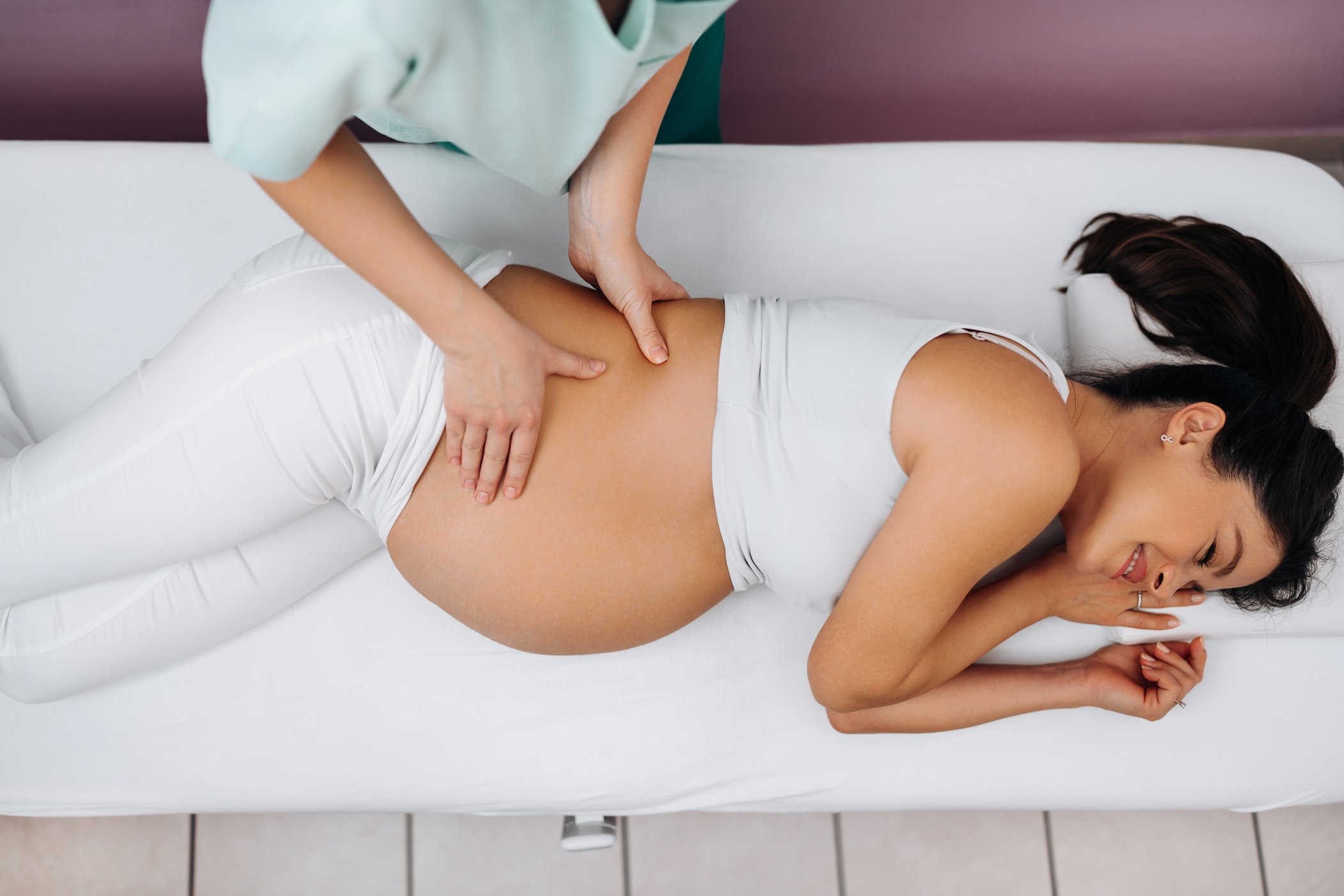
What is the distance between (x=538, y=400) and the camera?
902 mm

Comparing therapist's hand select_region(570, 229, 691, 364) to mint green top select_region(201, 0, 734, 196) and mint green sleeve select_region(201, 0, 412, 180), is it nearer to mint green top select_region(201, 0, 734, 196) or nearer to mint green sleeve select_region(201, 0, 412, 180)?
mint green top select_region(201, 0, 734, 196)

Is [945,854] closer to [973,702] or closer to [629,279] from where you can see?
[973,702]

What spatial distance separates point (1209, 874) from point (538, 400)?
1.59m

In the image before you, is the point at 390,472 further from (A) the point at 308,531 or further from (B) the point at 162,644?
(B) the point at 162,644

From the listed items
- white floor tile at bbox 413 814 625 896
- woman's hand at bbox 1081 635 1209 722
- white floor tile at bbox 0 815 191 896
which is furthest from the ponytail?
white floor tile at bbox 0 815 191 896

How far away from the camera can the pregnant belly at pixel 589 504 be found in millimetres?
952

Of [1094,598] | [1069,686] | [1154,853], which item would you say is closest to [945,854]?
[1154,853]

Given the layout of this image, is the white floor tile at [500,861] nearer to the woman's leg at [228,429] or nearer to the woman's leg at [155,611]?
the woman's leg at [155,611]

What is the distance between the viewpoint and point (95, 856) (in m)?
1.50

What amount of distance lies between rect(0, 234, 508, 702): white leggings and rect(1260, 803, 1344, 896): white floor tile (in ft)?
5.74

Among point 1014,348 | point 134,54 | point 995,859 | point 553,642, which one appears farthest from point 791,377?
point 134,54

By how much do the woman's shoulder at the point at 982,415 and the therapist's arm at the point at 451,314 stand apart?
357mm

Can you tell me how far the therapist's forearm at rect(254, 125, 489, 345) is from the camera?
2.28 ft

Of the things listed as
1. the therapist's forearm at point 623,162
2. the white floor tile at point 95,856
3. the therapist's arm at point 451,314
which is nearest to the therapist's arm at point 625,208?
the therapist's forearm at point 623,162
